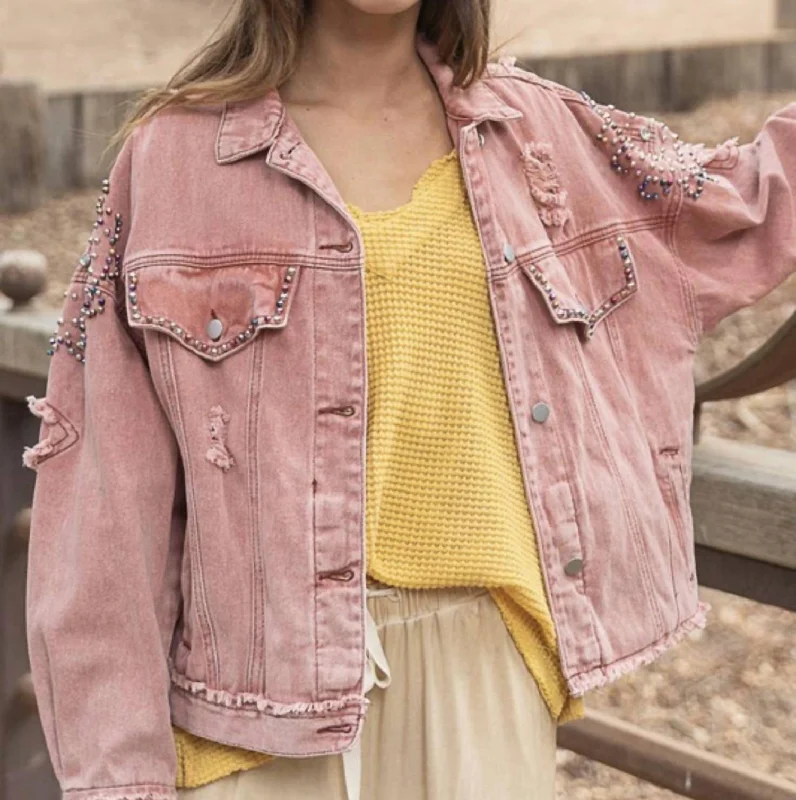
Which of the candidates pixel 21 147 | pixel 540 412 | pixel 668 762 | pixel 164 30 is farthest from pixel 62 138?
pixel 164 30

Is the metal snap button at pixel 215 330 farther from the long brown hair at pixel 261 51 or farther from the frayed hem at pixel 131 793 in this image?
the frayed hem at pixel 131 793

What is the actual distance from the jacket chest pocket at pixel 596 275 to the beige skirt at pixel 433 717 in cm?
35

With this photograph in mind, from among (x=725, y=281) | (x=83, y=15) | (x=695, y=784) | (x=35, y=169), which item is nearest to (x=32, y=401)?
(x=725, y=281)

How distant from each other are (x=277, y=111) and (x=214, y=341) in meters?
0.27

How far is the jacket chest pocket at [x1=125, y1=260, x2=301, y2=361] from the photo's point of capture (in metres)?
1.66

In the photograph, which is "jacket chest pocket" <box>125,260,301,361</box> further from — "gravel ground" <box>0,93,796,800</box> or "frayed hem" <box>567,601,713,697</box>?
"gravel ground" <box>0,93,796,800</box>

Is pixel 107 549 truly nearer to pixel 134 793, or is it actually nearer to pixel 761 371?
pixel 134 793

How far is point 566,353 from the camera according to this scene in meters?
1.74

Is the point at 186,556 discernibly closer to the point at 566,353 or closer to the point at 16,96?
the point at 566,353

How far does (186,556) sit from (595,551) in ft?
1.51

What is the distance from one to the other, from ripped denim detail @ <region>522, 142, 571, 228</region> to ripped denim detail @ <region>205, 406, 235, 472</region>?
1.43ft

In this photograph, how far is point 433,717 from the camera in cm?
171

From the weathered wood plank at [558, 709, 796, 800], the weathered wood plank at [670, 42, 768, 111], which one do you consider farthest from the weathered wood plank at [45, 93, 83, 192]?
the weathered wood plank at [558, 709, 796, 800]

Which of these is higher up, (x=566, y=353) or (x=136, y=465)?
(x=566, y=353)
